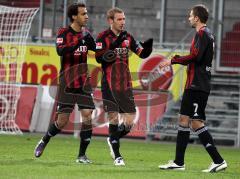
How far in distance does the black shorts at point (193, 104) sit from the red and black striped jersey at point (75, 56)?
1.70 meters

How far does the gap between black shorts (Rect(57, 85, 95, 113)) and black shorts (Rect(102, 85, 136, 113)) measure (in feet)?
0.76

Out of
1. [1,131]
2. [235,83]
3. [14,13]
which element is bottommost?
[1,131]

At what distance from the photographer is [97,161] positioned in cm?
1281

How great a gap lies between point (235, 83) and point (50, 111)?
179 inches

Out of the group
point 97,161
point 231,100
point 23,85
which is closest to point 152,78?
point 231,100

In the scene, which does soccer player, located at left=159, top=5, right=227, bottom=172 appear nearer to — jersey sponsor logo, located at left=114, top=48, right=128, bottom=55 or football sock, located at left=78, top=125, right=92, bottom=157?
jersey sponsor logo, located at left=114, top=48, right=128, bottom=55

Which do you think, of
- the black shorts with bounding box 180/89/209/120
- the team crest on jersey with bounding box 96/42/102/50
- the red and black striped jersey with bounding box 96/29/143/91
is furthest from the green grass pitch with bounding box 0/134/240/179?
the team crest on jersey with bounding box 96/42/102/50

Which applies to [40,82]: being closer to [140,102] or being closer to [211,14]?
[140,102]

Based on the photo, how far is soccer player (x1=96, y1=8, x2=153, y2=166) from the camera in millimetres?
12211

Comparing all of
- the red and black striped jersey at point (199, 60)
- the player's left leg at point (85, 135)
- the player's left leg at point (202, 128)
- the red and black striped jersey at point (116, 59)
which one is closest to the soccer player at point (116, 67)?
the red and black striped jersey at point (116, 59)

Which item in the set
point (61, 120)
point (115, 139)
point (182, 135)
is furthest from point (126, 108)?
point (182, 135)

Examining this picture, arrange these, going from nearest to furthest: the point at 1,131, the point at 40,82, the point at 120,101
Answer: the point at 120,101 < the point at 1,131 < the point at 40,82

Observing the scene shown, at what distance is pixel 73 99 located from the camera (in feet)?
40.4

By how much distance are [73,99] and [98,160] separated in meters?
1.26
